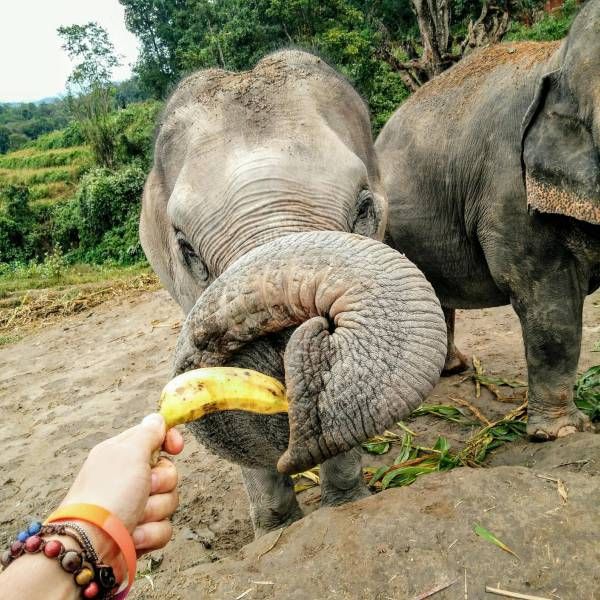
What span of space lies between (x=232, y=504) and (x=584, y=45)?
3.00m

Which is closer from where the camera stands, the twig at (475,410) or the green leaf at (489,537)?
the green leaf at (489,537)

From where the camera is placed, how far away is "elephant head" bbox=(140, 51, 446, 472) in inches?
61.5

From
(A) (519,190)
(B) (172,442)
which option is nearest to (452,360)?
(A) (519,190)

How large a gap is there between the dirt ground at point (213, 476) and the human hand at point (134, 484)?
2.97 feet

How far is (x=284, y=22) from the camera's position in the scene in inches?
712

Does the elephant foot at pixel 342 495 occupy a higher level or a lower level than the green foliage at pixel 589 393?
higher

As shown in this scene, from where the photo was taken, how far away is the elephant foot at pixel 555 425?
3320 mm

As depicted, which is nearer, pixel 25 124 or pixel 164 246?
pixel 164 246

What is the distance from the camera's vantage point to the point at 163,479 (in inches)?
53.9

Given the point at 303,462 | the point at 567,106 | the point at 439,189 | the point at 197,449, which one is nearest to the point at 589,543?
the point at 303,462

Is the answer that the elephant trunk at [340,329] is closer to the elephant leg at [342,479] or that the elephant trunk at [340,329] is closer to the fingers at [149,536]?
the fingers at [149,536]

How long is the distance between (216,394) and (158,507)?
0.31 meters

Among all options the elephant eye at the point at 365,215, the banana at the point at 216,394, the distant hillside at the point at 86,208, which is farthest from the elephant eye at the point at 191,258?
the distant hillside at the point at 86,208

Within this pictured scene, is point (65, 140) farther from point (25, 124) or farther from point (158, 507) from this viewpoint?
point (158, 507)
